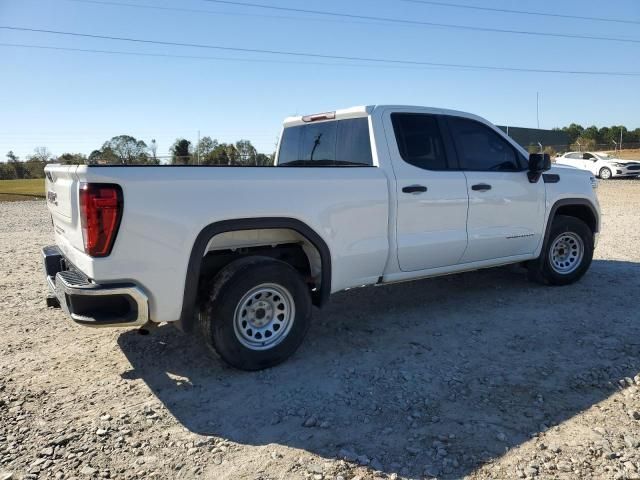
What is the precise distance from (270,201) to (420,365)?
5.70 ft

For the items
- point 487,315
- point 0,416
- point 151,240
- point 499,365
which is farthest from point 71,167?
point 487,315

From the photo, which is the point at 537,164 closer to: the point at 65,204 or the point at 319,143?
the point at 319,143

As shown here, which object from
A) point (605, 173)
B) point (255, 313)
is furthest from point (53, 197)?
point (605, 173)

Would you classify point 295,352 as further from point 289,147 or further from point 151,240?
point 289,147

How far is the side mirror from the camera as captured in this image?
17.9ft

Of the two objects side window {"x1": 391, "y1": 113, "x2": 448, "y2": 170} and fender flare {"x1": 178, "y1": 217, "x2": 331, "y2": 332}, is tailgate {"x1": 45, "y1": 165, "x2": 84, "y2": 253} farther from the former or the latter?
side window {"x1": 391, "y1": 113, "x2": 448, "y2": 170}

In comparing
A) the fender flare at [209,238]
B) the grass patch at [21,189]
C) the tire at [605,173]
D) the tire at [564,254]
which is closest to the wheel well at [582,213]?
the tire at [564,254]

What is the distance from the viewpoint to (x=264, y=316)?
404 centimetres

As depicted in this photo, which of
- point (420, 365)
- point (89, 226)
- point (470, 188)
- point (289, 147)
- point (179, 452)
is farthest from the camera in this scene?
point (289, 147)

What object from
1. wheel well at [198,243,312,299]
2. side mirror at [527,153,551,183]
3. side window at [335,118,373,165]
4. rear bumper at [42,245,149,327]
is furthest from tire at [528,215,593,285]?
rear bumper at [42,245,149,327]

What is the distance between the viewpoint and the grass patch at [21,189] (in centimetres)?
2398

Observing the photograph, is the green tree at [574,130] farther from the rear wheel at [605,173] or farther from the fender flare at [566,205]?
the fender flare at [566,205]

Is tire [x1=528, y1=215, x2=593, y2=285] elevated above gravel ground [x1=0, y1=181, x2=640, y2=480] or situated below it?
above

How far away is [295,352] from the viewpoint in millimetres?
4273
